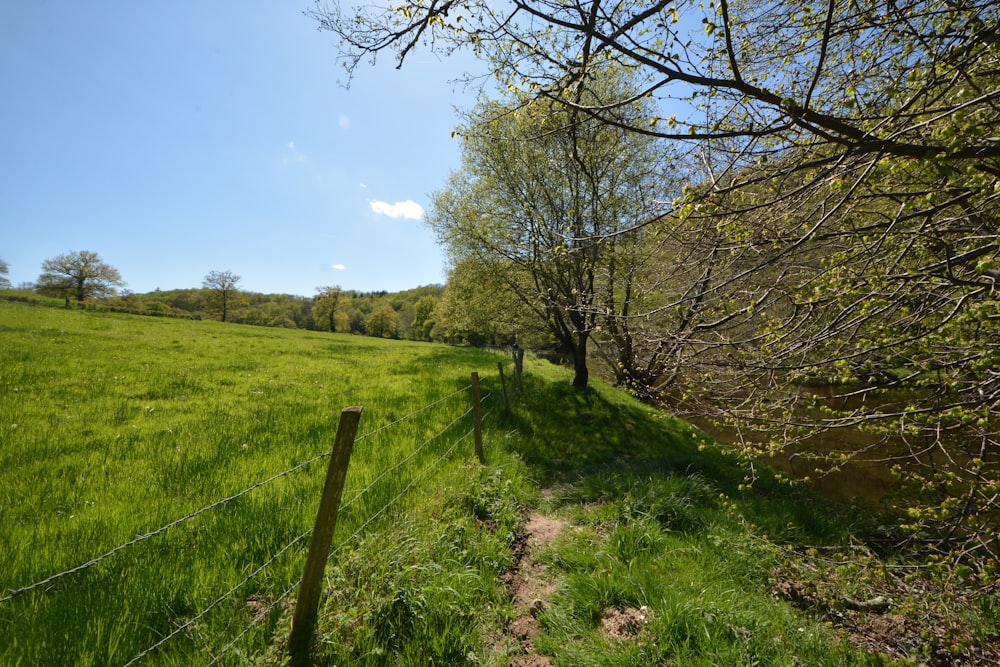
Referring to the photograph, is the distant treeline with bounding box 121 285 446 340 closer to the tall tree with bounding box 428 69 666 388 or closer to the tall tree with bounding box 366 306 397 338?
the tall tree with bounding box 366 306 397 338

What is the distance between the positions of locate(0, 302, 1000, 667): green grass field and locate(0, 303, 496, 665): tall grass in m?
0.02

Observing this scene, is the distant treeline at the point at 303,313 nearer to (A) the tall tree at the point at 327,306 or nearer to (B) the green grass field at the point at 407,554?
(A) the tall tree at the point at 327,306

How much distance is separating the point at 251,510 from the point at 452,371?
11072 mm

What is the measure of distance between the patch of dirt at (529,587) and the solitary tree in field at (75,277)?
7760 cm

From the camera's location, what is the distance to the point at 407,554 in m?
3.70

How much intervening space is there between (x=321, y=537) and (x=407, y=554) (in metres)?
1.25

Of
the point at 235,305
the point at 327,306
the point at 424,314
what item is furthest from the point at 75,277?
the point at 424,314

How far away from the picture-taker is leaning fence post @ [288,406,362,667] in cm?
269

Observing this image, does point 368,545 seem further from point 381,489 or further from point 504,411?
point 504,411

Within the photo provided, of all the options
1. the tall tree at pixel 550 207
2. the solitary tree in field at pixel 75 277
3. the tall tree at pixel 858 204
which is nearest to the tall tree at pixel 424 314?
the solitary tree in field at pixel 75 277

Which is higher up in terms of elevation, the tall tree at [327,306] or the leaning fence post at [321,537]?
the tall tree at [327,306]

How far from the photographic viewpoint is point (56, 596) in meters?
2.73

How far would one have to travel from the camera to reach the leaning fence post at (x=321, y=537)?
2.69 metres

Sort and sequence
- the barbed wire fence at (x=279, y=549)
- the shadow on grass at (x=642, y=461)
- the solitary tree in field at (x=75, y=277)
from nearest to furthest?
1. the barbed wire fence at (x=279, y=549)
2. the shadow on grass at (x=642, y=461)
3. the solitary tree in field at (x=75, y=277)
